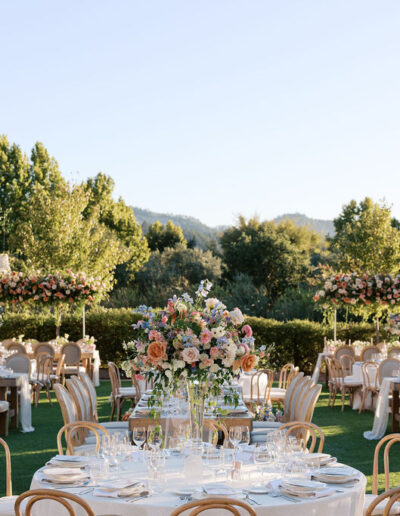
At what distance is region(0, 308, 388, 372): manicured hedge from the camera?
57.0 feet

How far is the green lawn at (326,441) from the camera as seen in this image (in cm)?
742

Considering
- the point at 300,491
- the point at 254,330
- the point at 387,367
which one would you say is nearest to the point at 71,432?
the point at 300,491

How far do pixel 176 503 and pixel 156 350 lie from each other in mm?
1139

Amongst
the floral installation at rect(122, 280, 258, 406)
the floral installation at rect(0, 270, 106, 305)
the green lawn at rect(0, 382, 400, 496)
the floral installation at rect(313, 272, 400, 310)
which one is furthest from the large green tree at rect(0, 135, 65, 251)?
the floral installation at rect(122, 280, 258, 406)

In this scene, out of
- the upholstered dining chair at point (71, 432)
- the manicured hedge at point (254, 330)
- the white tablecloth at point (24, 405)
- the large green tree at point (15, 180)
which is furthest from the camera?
the large green tree at point (15, 180)

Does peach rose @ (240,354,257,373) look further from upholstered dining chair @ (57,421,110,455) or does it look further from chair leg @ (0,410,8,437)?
chair leg @ (0,410,8,437)

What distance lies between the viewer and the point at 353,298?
42.9 ft

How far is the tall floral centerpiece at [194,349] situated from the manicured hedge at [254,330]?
42.6 ft

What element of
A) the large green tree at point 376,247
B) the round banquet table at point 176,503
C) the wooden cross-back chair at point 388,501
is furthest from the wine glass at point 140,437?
the large green tree at point 376,247

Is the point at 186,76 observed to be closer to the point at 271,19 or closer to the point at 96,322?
the point at 271,19

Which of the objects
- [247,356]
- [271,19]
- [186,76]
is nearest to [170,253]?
[186,76]

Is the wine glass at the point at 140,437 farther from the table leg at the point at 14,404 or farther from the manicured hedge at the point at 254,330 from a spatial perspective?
the manicured hedge at the point at 254,330

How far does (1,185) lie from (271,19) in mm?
21869

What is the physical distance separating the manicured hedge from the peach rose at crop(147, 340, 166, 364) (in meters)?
13.2
